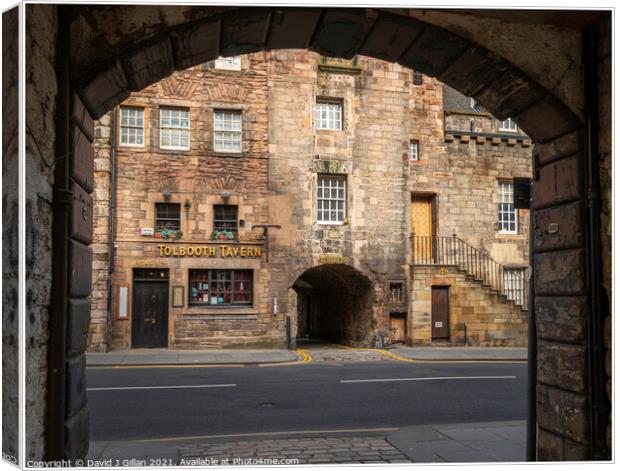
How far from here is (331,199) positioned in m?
21.6

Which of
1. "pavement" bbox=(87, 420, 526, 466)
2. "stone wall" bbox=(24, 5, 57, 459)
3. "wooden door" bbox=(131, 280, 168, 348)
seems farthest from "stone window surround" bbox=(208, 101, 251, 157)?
"stone wall" bbox=(24, 5, 57, 459)

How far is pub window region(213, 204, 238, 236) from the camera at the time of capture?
20484 millimetres

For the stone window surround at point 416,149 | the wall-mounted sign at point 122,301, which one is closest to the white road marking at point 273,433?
the wall-mounted sign at point 122,301

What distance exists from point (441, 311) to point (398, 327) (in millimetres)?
1687

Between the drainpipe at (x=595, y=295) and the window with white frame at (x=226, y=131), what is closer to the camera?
the drainpipe at (x=595, y=295)

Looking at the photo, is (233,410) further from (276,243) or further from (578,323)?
(276,243)

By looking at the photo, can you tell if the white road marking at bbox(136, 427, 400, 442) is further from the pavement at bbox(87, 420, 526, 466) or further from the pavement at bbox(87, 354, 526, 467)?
the pavement at bbox(87, 420, 526, 466)

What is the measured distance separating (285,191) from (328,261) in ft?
9.12

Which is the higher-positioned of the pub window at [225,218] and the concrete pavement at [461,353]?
the pub window at [225,218]

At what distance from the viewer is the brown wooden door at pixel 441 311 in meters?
22.1

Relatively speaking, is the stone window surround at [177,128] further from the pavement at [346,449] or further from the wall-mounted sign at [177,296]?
the pavement at [346,449]

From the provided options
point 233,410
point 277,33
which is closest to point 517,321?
point 233,410

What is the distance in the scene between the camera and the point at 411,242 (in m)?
22.3

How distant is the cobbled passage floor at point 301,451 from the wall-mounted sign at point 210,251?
1316 centimetres
